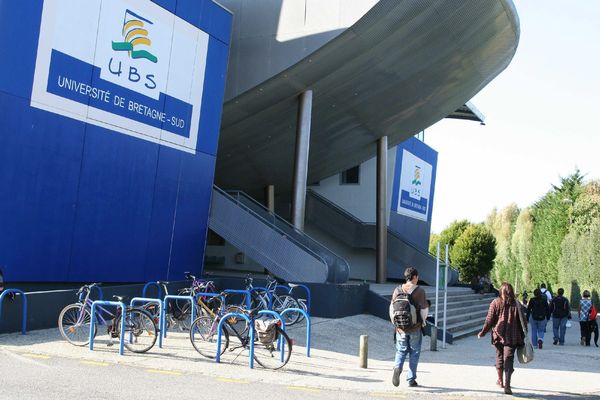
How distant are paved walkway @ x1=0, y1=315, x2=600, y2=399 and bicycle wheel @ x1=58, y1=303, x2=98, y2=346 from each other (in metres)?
0.20

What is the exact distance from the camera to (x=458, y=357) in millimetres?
12906

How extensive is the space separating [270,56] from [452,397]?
43.8ft

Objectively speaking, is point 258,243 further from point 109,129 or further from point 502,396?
point 502,396

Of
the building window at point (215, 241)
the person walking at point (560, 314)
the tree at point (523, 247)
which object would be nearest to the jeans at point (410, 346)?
the person walking at point (560, 314)

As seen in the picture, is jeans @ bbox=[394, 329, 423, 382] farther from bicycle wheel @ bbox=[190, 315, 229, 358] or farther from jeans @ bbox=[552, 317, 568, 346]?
jeans @ bbox=[552, 317, 568, 346]

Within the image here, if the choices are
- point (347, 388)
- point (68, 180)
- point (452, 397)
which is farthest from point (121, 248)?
point (452, 397)

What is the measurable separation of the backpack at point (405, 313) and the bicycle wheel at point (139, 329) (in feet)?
12.9

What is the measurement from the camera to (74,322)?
1059 cm

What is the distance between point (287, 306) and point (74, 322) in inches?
215

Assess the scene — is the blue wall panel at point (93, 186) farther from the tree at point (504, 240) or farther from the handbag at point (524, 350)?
the tree at point (504, 240)

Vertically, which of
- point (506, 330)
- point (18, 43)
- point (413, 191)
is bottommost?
point (506, 330)

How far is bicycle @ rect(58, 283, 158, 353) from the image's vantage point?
9.91m

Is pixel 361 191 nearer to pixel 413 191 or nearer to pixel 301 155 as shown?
pixel 413 191

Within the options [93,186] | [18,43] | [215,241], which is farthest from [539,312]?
[215,241]
